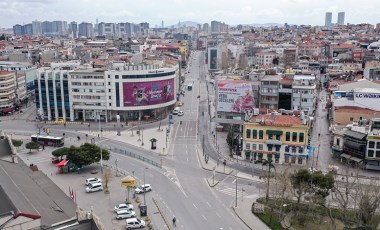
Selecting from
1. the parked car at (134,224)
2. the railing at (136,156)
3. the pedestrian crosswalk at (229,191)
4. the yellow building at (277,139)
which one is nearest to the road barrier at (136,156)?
the railing at (136,156)

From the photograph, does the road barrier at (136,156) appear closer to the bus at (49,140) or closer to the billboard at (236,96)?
the bus at (49,140)

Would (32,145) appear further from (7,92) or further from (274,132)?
(7,92)

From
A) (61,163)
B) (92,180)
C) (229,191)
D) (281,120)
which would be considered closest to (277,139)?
(281,120)

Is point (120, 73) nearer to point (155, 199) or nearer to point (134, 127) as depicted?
point (134, 127)

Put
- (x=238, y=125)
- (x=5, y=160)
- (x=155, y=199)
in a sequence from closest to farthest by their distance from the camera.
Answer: (x=5, y=160), (x=155, y=199), (x=238, y=125)

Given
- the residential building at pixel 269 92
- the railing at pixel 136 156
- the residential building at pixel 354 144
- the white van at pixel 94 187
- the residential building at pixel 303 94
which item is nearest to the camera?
the white van at pixel 94 187

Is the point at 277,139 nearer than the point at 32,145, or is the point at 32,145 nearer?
the point at 277,139

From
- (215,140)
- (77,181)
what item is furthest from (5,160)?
(215,140)
